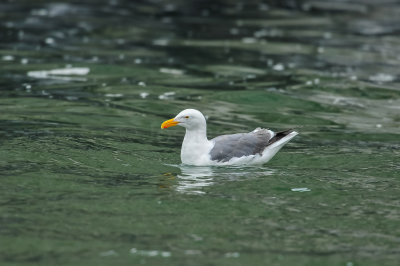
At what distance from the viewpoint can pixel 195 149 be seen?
12.9 m

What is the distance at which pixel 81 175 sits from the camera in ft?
40.1

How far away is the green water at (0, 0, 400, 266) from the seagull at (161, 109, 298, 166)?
201mm

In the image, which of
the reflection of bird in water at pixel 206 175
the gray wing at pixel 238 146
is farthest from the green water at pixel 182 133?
the gray wing at pixel 238 146

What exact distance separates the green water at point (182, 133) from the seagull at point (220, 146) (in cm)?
20

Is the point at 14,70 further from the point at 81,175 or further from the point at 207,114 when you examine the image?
the point at 81,175

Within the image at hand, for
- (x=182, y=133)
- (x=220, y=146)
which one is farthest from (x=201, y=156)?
(x=182, y=133)

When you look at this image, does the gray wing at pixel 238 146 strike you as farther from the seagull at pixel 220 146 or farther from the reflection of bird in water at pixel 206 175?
the reflection of bird in water at pixel 206 175

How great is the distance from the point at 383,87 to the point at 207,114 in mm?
5702

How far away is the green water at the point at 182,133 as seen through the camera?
9.52m

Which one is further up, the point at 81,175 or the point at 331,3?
the point at 331,3

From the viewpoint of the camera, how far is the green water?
9.52 metres

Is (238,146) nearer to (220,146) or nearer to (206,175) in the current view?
(220,146)

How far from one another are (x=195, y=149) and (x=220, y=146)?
420 mm

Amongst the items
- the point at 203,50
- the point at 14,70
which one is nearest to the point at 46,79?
the point at 14,70
